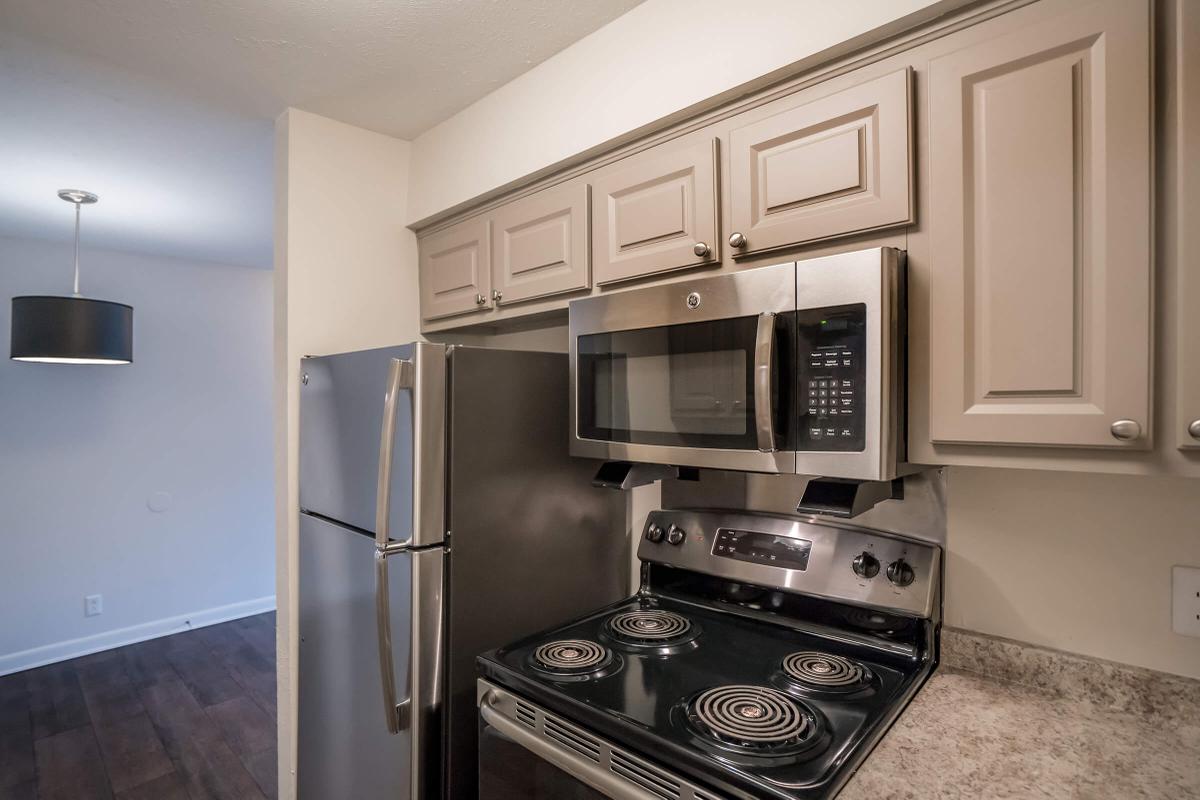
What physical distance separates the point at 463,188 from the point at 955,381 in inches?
62.3

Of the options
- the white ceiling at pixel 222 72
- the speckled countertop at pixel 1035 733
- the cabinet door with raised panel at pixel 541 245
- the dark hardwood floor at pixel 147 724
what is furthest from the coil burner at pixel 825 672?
the dark hardwood floor at pixel 147 724

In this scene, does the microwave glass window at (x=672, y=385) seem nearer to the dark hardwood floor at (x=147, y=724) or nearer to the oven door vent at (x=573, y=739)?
the oven door vent at (x=573, y=739)

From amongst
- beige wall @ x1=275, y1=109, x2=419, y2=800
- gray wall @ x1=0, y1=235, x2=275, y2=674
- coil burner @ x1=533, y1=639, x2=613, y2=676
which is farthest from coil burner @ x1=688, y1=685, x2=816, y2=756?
gray wall @ x1=0, y1=235, x2=275, y2=674

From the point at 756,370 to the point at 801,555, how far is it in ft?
1.80

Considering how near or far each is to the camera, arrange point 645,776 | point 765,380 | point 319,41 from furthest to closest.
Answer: point 319,41
point 765,380
point 645,776

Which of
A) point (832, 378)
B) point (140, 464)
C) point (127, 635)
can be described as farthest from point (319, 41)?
point (127, 635)

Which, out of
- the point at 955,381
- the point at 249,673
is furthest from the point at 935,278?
the point at 249,673

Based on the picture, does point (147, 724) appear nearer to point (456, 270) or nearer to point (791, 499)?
point (456, 270)

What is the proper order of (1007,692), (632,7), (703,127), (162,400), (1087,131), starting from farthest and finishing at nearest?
(162,400)
(632,7)
(703,127)
(1007,692)
(1087,131)

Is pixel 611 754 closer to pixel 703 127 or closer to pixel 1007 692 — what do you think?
pixel 1007 692

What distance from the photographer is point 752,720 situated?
107cm

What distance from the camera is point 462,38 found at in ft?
5.54

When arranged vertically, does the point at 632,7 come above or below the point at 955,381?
above

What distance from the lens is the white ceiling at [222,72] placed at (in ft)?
5.18
